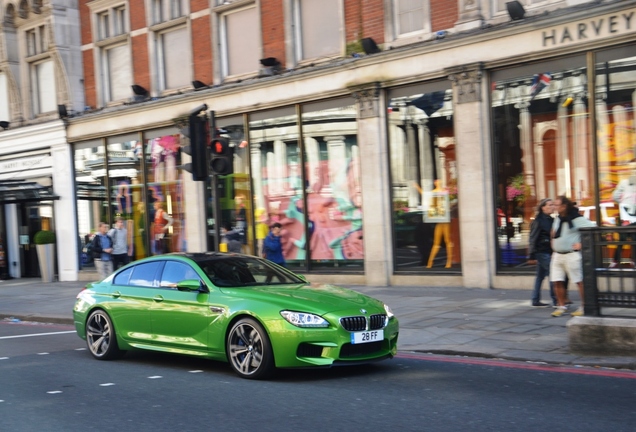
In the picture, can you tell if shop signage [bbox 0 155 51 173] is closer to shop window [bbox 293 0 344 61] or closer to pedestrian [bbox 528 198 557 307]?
shop window [bbox 293 0 344 61]

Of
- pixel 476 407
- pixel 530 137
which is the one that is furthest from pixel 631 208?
pixel 476 407

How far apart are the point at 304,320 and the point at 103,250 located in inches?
548

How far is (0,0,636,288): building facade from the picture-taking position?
15289mm

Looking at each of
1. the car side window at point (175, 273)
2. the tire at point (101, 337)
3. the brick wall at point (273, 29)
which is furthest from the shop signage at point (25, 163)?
the car side window at point (175, 273)

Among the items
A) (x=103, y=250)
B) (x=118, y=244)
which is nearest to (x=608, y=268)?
(x=118, y=244)

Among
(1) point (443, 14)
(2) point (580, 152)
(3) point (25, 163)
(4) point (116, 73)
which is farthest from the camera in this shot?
(3) point (25, 163)

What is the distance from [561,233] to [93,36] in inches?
707

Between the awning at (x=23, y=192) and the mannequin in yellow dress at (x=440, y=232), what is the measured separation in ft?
46.1

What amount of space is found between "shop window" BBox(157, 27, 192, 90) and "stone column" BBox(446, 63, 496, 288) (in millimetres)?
9062

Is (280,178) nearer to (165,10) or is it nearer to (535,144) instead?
(165,10)

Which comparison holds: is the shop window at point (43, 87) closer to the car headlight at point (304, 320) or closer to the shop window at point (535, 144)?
the shop window at point (535, 144)

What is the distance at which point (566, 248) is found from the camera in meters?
12.5

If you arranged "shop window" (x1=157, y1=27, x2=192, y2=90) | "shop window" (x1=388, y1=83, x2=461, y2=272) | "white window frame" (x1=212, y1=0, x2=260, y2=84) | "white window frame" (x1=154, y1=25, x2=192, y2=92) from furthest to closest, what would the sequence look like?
"white window frame" (x1=154, y1=25, x2=192, y2=92) → "shop window" (x1=157, y1=27, x2=192, y2=90) → "white window frame" (x1=212, y1=0, x2=260, y2=84) → "shop window" (x1=388, y1=83, x2=461, y2=272)

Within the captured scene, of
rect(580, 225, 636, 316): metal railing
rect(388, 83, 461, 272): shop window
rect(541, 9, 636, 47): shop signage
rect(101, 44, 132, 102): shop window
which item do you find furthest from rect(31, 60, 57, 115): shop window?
rect(580, 225, 636, 316): metal railing
